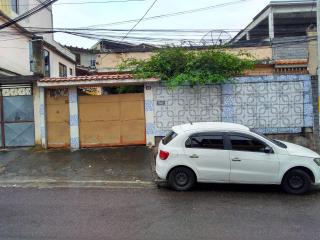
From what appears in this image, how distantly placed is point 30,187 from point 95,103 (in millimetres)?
5687

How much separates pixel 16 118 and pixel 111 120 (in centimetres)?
343

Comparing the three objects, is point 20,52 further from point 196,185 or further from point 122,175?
point 196,185

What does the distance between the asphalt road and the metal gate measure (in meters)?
5.75

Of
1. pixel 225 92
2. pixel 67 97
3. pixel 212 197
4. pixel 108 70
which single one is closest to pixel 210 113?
pixel 225 92

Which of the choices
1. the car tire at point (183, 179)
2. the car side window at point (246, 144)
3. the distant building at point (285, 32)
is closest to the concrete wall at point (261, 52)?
the distant building at point (285, 32)

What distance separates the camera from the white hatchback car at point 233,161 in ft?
32.1

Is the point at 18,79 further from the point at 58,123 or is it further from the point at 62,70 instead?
the point at 62,70

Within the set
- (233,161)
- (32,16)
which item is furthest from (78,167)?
(32,16)

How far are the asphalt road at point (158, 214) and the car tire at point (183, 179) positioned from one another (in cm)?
23

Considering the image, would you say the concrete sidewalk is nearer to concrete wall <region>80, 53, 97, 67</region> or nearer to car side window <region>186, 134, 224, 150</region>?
car side window <region>186, 134, 224, 150</region>

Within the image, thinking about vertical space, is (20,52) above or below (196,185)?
above

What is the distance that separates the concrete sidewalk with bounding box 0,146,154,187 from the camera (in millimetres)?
10953

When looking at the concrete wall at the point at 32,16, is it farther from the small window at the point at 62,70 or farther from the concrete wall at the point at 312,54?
the concrete wall at the point at 312,54

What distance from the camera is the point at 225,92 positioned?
50.7 feet
